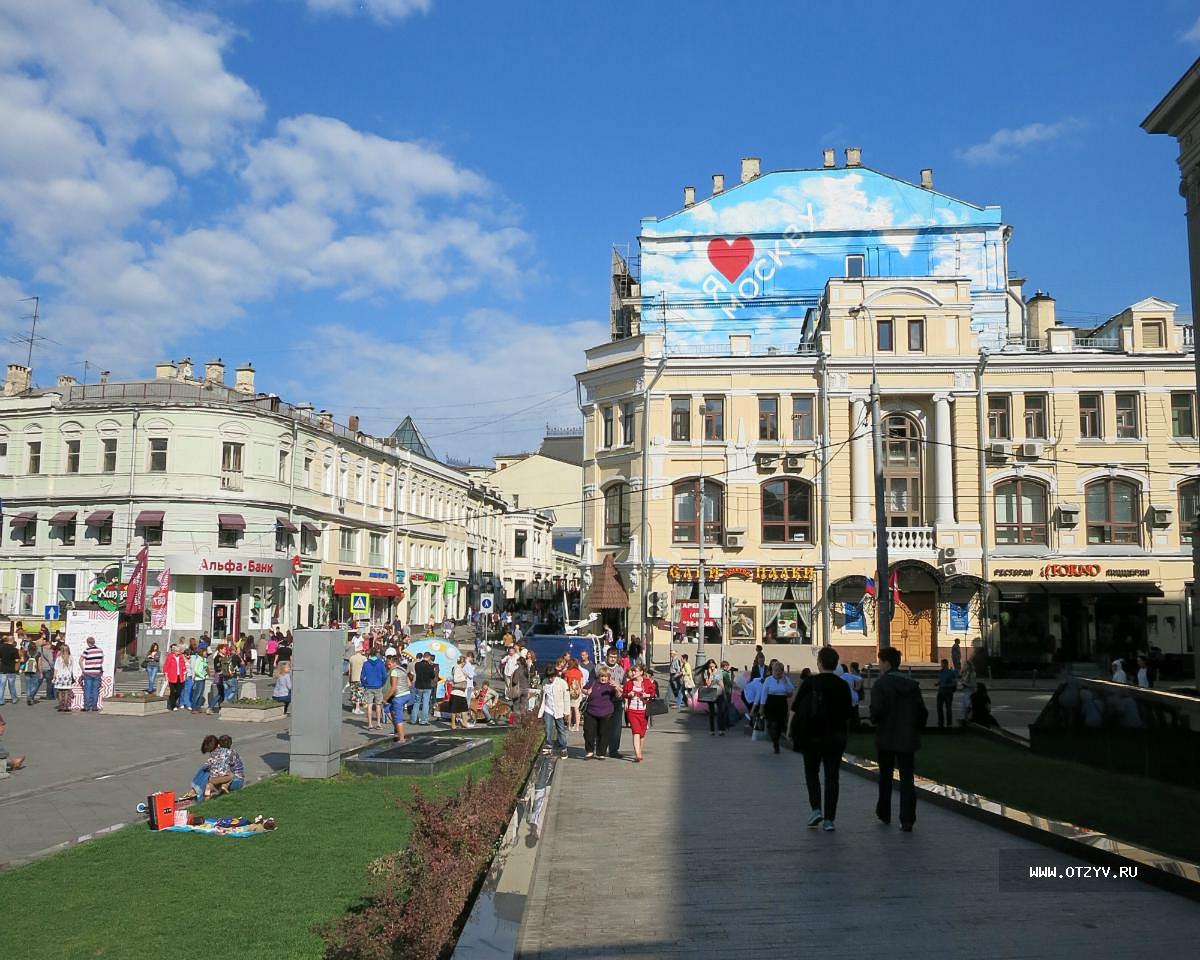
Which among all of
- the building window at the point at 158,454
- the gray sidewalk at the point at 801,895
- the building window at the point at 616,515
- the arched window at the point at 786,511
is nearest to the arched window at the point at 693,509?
the arched window at the point at 786,511

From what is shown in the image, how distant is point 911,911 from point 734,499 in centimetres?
3467

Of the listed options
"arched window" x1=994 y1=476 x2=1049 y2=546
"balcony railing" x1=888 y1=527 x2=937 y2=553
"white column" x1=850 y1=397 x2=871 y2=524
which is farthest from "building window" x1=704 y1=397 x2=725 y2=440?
"arched window" x1=994 y1=476 x2=1049 y2=546

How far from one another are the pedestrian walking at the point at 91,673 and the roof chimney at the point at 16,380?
33.9 metres

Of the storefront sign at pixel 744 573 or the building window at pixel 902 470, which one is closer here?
the storefront sign at pixel 744 573

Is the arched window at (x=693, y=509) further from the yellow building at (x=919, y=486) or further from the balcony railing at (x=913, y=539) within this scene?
the balcony railing at (x=913, y=539)

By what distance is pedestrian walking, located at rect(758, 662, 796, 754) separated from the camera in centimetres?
1902

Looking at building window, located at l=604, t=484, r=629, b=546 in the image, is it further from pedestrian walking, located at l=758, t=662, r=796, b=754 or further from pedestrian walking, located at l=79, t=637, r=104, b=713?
pedestrian walking, located at l=758, t=662, r=796, b=754

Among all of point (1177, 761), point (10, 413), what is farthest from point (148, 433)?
point (1177, 761)

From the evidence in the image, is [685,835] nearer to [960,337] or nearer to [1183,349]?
[960,337]

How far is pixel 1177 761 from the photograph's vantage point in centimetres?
1159

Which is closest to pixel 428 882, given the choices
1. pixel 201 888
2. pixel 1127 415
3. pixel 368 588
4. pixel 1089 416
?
pixel 201 888

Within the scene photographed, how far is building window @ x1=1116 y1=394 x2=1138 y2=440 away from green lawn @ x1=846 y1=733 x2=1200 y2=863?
2648 centimetres

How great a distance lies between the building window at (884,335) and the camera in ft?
138

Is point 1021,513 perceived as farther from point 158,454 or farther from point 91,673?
point 158,454
